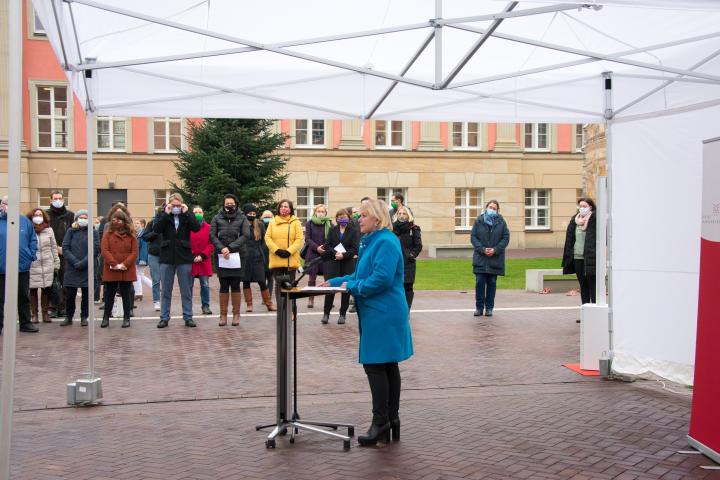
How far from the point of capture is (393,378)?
6.82 m

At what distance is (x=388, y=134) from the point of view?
41281mm

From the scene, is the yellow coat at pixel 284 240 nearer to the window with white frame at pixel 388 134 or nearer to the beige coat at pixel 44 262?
the beige coat at pixel 44 262

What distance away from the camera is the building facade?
122 ft

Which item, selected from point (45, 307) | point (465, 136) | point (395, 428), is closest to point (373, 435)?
point (395, 428)

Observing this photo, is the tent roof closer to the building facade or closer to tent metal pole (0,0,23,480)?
tent metal pole (0,0,23,480)

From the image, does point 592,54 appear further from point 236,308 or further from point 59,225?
point 59,225

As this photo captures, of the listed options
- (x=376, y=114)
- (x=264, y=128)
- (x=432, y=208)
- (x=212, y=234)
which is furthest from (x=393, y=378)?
(x=432, y=208)

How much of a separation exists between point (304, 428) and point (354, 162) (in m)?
34.4

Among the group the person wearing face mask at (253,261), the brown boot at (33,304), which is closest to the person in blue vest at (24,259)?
the brown boot at (33,304)

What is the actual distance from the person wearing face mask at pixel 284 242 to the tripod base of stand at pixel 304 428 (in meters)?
6.99

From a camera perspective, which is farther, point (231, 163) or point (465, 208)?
point (465, 208)

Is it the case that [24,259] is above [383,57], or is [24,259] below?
below

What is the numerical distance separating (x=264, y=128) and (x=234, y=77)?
18340mm

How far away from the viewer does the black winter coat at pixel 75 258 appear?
538 inches
